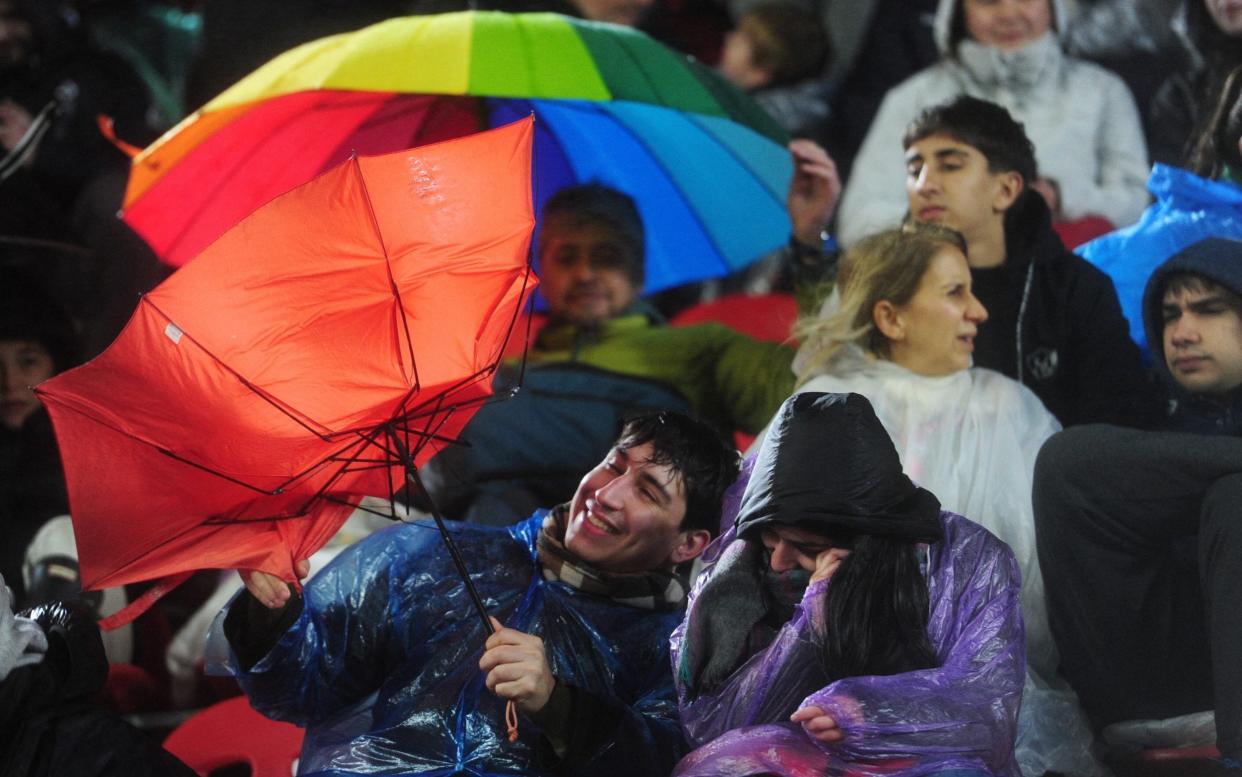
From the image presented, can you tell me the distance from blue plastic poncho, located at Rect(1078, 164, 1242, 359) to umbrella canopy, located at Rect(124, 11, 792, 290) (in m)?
0.84

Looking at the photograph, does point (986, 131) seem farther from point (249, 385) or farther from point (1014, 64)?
point (249, 385)

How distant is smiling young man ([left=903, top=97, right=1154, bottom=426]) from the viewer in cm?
381

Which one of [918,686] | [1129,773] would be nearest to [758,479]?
[918,686]

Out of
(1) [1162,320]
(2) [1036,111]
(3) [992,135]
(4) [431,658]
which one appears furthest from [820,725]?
(2) [1036,111]

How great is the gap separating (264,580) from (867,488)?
3.43ft

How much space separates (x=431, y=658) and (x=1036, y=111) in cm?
250

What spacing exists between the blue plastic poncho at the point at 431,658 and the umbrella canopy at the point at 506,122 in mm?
1096

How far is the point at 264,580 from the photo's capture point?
2.97 metres

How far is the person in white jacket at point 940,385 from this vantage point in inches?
138

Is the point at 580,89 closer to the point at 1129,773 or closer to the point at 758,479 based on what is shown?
the point at 758,479

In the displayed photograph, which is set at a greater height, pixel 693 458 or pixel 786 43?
pixel 786 43

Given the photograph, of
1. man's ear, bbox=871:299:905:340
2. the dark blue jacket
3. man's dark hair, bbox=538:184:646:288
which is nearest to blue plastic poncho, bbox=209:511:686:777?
man's ear, bbox=871:299:905:340

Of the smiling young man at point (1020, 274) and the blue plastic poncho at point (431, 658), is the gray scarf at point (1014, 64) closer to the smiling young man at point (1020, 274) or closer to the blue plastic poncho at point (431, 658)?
the smiling young man at point (1020, 274)

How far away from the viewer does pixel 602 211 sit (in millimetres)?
4445
